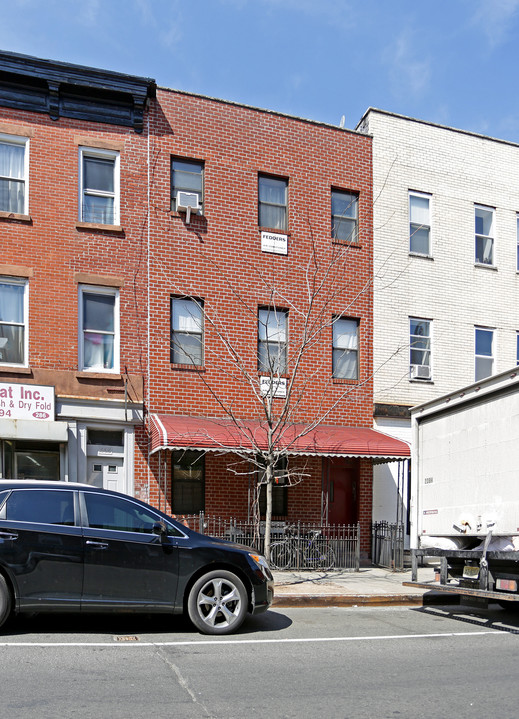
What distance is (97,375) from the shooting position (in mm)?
14797

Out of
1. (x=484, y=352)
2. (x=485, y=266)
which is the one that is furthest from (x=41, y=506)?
(x=485, y=266)

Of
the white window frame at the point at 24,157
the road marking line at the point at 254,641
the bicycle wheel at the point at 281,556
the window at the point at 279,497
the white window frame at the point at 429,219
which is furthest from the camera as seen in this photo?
the white window frame at the point at 429,219

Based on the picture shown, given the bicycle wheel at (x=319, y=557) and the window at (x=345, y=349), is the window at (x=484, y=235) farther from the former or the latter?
the bicycle wheel at (x=319, y=557)

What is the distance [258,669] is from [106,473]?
28.7 ft

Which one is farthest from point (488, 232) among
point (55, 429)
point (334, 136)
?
point (55, 429)

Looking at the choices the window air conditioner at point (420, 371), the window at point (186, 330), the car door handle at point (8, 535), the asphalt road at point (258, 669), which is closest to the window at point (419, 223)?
the window air conditioner at point (420, 371)

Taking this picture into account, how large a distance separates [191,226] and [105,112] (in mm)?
2942

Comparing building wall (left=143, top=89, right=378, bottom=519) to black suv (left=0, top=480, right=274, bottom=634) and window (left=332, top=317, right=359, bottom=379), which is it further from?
black suv (left=0, top=480, right=274, bottom=634)

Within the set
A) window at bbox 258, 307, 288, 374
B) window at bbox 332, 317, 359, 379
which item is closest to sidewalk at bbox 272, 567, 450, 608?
window at bbox 258, 307, 288, 374

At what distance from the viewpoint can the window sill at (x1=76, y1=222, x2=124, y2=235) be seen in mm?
15188

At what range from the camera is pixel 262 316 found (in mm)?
16516

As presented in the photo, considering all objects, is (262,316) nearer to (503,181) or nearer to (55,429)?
(55,429)

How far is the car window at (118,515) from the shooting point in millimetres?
8086

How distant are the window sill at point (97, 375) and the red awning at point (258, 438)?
43.3 inches
